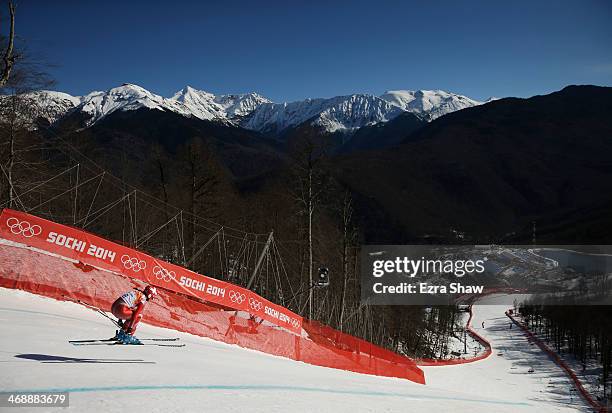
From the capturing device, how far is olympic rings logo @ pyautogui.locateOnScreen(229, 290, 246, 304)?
17094 millimetres

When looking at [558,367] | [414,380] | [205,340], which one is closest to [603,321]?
[558,367]

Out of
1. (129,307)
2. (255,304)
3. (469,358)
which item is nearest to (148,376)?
(129,307)

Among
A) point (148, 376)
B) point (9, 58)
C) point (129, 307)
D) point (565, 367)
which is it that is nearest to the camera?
point (148, 376)

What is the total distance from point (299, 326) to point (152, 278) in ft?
20.7

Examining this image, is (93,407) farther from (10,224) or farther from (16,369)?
(10,224)

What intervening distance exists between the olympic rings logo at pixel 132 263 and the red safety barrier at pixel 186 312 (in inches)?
11.9

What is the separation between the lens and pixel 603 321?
8000 cm

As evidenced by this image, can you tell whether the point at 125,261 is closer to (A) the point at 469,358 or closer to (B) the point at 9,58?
(B) the point at 9,58

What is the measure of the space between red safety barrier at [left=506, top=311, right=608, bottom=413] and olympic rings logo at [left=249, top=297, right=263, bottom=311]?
71.9 feet

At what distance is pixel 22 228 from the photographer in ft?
45.4

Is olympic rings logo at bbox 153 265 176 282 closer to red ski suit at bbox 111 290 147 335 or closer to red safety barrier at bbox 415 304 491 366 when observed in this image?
red ski suit at bbox 111 290 147 335

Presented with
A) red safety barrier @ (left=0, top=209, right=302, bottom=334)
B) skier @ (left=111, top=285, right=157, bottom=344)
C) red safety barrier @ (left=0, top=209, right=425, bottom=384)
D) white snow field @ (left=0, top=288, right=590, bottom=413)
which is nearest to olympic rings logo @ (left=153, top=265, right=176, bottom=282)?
red safety barrier @ (left=0, top=209, right=302, bottom=334)

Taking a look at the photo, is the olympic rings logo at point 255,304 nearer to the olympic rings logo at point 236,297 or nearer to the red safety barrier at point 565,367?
the olympic rings logo at point 236,297

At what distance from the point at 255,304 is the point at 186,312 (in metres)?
2.65
